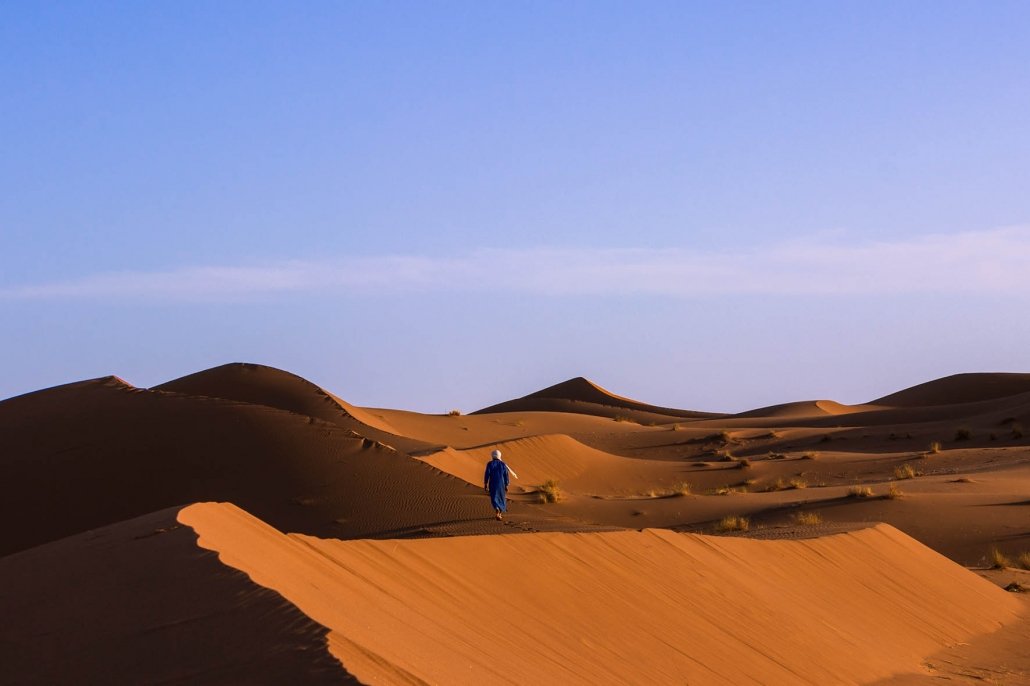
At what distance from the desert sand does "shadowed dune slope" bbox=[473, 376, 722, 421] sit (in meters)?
38.4

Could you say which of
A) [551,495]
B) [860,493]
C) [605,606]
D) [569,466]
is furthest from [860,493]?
[605,606]

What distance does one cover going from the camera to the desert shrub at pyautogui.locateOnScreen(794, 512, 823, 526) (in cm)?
2345

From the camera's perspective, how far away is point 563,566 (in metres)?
12.0

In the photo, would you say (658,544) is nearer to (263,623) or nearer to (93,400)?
(263,623)

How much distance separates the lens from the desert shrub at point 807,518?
76.9 ft

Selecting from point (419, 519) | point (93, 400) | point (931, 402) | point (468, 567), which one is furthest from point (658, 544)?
point (931, 402)

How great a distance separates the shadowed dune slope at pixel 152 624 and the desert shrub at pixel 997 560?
16.4 metres

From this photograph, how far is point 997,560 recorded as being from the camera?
21.3 m

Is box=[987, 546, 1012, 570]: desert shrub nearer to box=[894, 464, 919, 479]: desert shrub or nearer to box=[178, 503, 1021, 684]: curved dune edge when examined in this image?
box=[178, 503, 1021, 684]: curved dune edge

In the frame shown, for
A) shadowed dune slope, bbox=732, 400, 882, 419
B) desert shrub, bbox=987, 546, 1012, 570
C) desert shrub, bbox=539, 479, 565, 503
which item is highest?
shadowed dune slope, bbox=732, 400, 882, 419

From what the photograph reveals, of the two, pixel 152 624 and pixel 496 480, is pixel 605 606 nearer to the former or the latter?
pixel 152 624

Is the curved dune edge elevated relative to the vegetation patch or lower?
lower

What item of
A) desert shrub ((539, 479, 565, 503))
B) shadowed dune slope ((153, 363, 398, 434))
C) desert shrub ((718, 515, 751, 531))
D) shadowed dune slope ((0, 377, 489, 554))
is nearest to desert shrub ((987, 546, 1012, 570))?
desert shrub ((718, 515, 751, 531))

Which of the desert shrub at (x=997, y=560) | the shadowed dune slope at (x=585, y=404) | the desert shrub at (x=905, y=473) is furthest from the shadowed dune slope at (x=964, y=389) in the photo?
the desert shrub at (x=997, y=560)
